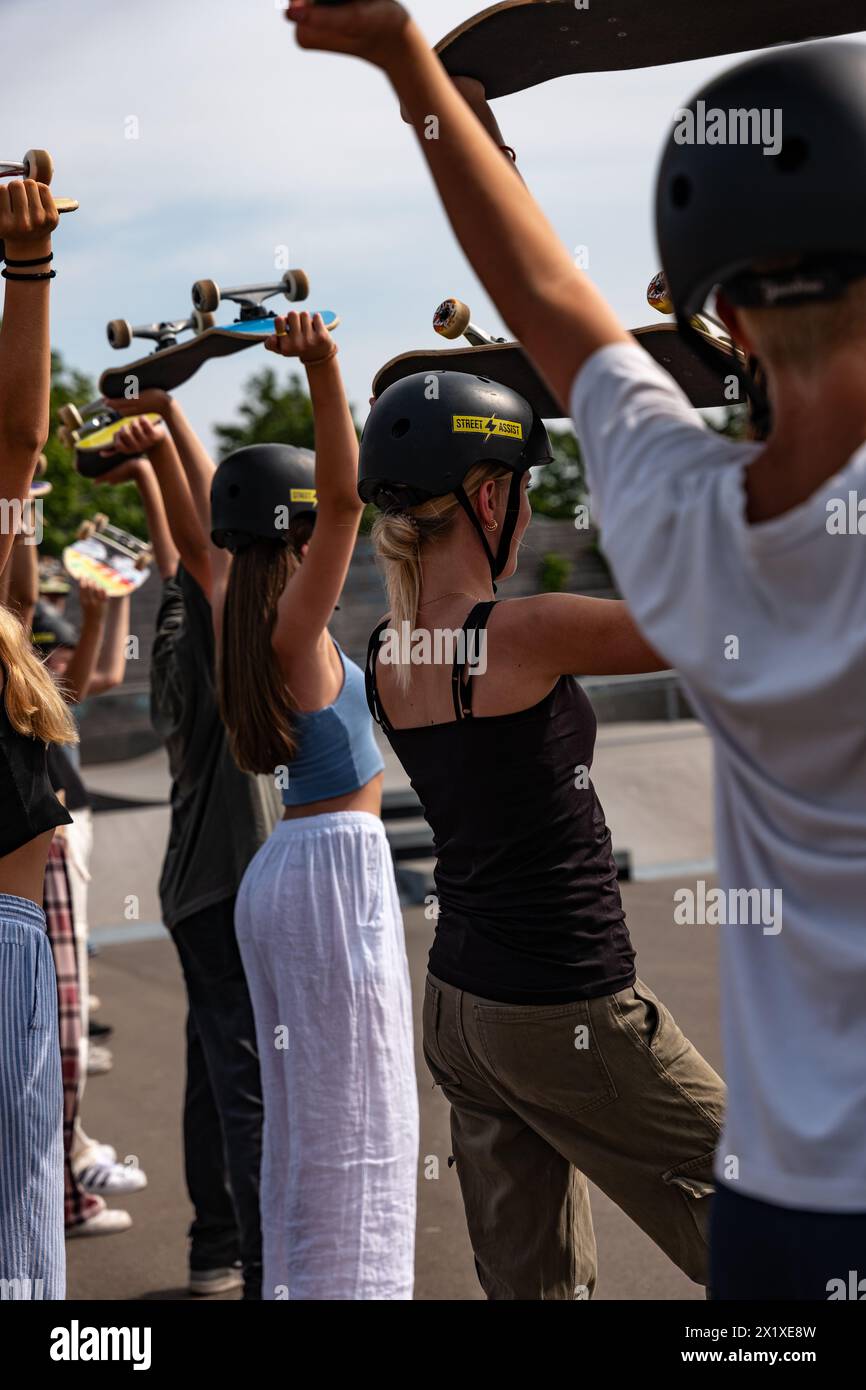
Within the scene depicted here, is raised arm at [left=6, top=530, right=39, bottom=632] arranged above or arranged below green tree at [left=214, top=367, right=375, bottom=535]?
below

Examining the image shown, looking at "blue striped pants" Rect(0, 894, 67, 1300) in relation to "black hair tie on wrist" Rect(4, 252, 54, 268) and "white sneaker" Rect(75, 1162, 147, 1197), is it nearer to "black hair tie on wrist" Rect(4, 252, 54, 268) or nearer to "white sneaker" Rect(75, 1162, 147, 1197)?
"black hair tie on wrist" Rect(4, 252, 54, 268)

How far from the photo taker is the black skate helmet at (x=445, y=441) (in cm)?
293

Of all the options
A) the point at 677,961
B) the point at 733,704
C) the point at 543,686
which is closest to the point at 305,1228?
the point at 543,686

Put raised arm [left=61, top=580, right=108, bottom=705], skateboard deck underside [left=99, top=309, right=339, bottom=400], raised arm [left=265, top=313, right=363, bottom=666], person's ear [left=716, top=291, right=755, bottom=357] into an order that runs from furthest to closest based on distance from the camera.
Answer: raised arm [left=61, top=580, right=108, bottom=705]
skateboard deck underside [left=99, top=309, right=339, bottom=400]
raised arm [left=265, top=313, right=363, bottom=666]
person's ear [left=716, top=291, right=755, bottom=357]

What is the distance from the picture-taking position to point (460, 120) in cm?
162

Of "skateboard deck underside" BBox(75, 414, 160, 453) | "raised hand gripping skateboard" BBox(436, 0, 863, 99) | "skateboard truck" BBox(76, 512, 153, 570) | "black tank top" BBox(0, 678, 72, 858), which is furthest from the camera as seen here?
"skateboard truck" BBox(76, 512, 153, 570)

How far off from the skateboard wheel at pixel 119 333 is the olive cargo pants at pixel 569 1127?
2219 mm

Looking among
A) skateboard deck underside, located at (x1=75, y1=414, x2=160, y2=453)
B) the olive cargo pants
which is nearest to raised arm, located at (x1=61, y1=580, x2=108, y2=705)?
skateboard deck underside, located at (x1=75, y1=414, x2=160, y2=453)

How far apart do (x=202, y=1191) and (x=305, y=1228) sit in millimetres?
1222

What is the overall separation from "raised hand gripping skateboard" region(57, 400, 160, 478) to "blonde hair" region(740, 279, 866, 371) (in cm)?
341

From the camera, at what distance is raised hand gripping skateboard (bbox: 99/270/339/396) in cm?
373

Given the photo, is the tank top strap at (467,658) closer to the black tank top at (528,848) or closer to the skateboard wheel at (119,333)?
the black tank top at (528,848)

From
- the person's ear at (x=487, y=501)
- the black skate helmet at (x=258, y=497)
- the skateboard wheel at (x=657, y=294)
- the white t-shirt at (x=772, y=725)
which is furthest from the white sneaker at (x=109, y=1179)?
the white t-shirt at (x=772, y=725)
